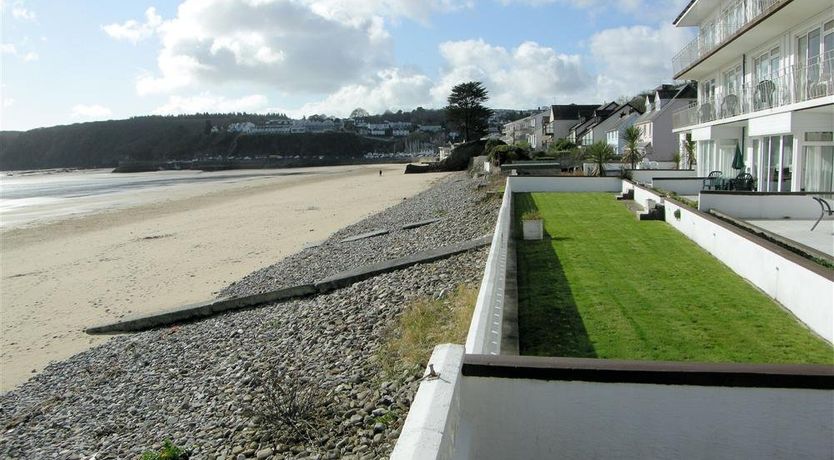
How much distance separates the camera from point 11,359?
11586 millimetres

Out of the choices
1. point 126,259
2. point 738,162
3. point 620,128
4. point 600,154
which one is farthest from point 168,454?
point 620,128

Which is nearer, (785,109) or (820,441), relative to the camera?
(820,441)

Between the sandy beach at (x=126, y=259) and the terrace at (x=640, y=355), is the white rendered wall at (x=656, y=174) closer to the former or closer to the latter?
the terrace at (x=640, y=355)

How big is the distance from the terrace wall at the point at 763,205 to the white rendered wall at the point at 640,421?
39.4ft

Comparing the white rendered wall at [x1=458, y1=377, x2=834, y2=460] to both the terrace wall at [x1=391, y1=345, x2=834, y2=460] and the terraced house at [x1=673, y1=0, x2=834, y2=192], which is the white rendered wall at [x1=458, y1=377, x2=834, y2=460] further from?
the terraced house at [x1=673, y1=0, x2=834, y2=192]

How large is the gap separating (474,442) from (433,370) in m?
0.59

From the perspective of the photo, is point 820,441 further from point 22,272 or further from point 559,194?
point 22,272

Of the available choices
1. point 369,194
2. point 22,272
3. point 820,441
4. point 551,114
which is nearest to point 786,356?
point 820,441

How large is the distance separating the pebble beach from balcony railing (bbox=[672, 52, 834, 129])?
900cm

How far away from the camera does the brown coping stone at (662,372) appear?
3.34 m

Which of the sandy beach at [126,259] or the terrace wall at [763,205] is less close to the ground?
the terrace wall at [763,205]

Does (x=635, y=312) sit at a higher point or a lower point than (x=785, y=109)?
lower

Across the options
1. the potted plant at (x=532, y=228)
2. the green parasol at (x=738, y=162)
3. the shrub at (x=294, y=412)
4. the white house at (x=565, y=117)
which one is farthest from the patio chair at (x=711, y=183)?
the white house at (x=565, y=117)

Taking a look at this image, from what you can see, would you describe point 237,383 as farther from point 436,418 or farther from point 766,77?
point 766,77
